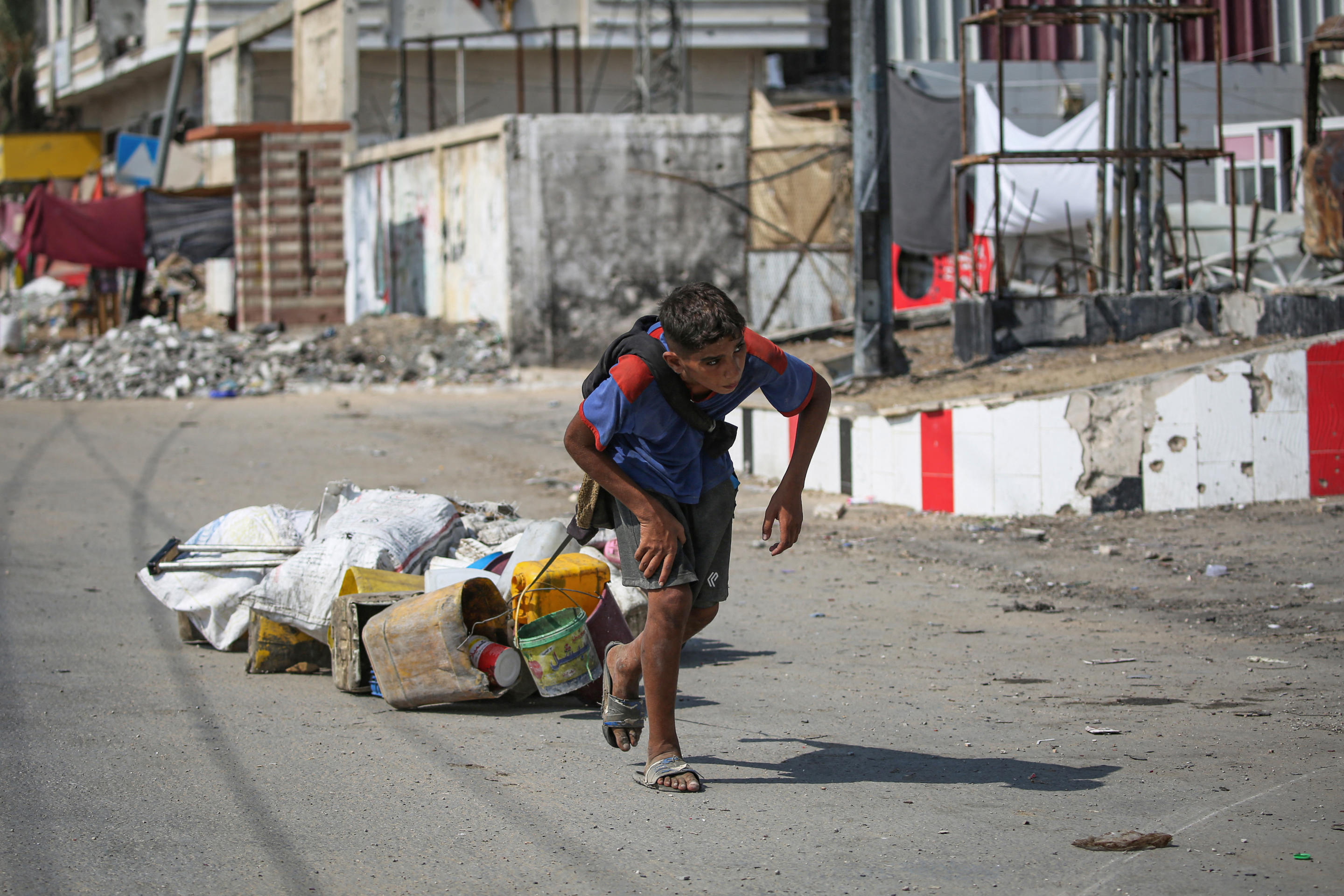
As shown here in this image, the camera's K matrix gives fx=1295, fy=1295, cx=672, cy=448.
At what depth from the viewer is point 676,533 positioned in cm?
332

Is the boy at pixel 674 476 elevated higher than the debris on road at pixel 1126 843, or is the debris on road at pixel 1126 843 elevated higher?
the boy at pixel 674 476

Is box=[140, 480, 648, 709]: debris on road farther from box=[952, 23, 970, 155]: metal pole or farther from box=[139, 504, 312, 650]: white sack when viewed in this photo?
box=[952, 23, 970, 155]: metal pole

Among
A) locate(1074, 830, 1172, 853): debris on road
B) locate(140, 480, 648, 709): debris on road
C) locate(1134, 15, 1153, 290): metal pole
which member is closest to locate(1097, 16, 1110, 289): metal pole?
locate(1134, 15, 1153, 290): metal pole

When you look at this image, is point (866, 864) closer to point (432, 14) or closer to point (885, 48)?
point (885, 48)

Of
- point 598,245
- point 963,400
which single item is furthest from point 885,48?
point 598,245

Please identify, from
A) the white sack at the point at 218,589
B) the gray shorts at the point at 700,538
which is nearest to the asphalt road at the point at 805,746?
the white sack at the point at 218,589

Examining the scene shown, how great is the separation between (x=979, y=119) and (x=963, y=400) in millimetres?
11183

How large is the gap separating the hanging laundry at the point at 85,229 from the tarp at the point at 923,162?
11.6m

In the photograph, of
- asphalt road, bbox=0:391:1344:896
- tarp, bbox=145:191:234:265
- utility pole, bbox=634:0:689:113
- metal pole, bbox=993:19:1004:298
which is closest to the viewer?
asphalt road, bbox=0:391:1344:896

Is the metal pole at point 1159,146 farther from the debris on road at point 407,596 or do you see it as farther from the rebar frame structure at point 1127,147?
the debris on road at point 407,596

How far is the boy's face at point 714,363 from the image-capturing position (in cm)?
317

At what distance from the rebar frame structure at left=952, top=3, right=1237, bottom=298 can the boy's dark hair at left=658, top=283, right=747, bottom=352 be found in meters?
7.22

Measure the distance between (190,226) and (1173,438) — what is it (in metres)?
17.9

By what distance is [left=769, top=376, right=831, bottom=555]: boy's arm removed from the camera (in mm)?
3459
